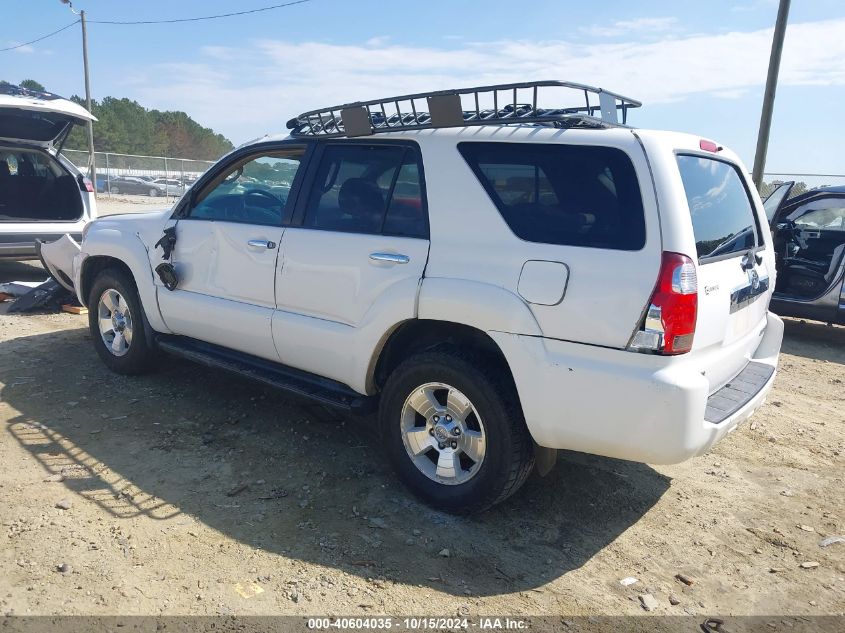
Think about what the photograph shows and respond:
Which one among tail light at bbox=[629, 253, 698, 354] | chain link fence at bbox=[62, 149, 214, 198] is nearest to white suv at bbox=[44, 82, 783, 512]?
tail light at bbox=[629, 253, 698, 354]

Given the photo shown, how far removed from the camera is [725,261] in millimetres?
3232

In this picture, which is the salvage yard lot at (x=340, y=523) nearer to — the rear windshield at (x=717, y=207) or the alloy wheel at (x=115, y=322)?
the alloy wheel at (x=115, y=322)

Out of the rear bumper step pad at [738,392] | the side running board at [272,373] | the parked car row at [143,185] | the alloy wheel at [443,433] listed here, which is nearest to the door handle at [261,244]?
the side running board at [272,373]

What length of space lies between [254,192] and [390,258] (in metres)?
1.43

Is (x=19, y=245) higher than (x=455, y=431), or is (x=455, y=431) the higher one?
(x=19, y=245)

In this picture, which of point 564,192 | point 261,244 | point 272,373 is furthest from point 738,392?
point 261,244

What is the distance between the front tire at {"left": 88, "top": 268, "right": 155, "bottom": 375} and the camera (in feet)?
16.5

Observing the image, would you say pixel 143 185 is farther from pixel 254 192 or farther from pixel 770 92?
pixel 254 192

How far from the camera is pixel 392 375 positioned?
355 cm

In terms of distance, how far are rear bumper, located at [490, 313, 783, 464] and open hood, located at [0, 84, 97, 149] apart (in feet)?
21.5

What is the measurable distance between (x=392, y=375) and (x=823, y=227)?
6.93 metres

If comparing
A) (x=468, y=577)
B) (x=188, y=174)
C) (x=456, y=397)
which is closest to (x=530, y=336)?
(x=456, y=397)

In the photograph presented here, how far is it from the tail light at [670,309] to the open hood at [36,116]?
712cm

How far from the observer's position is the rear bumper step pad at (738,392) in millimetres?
3082
